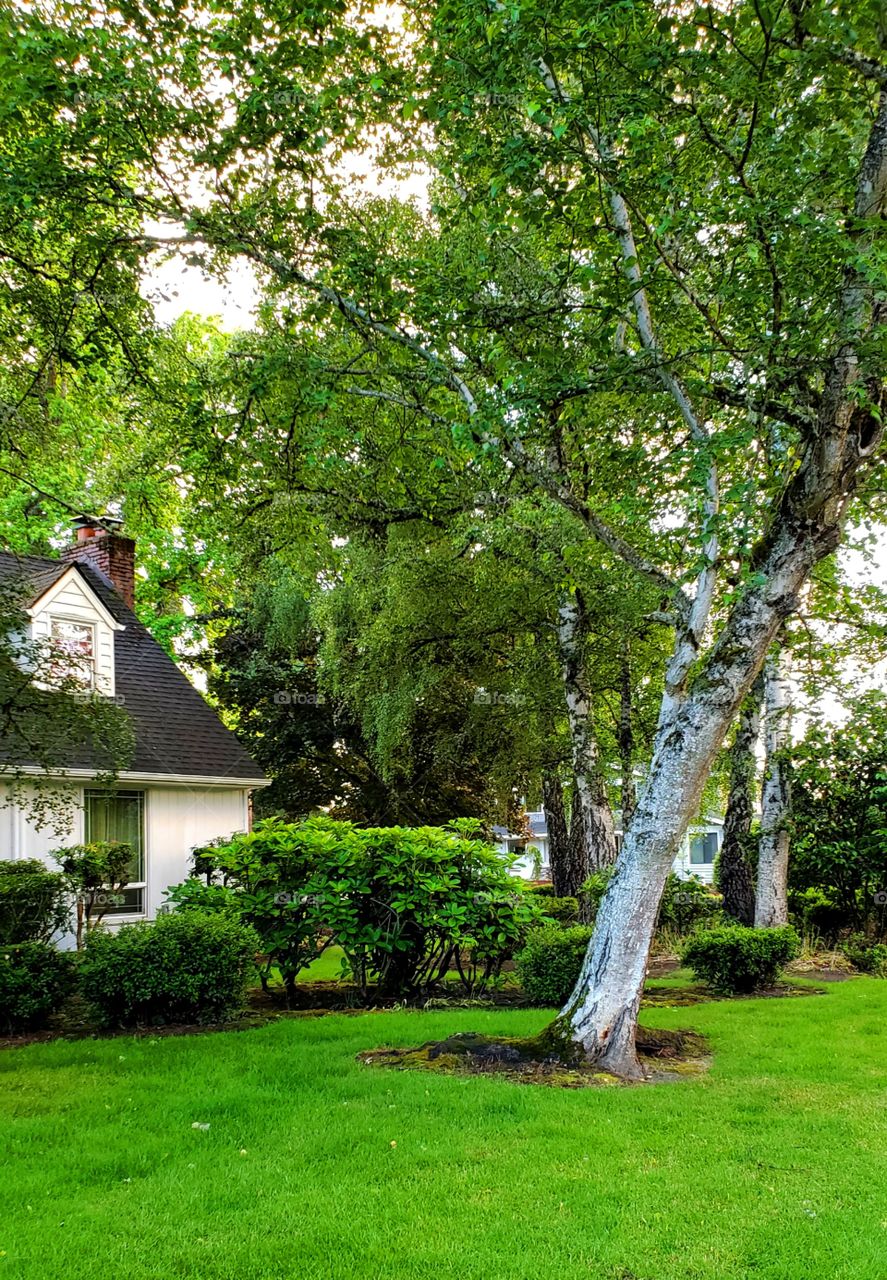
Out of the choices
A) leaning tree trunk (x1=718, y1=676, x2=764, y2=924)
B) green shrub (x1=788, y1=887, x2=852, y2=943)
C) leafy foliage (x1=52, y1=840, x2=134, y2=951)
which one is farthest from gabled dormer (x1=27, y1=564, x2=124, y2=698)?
green shrub (x1=788, y1=887, x2=852, y2=943)

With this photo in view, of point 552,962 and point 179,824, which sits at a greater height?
point 179,824

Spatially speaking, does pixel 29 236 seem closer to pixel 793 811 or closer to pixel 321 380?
pixel 321 380

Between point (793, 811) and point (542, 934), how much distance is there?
19.9ft

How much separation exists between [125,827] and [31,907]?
17.8 ft

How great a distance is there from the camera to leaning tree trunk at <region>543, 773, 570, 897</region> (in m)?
15.9

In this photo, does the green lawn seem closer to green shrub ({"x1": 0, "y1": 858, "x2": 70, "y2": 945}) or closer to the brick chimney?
green shrub ({"x1": 0, "y1": 858, "x2": 70, "y2": 945})

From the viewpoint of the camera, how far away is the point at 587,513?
738 centimetres

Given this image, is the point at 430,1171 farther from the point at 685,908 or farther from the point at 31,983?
the point at 685,908

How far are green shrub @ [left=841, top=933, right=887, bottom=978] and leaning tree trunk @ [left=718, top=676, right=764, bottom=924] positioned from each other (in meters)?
1.41

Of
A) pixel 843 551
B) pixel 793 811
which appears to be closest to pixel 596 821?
pixel 793 811

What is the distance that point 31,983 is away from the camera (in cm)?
843

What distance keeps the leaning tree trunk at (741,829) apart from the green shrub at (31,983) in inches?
371

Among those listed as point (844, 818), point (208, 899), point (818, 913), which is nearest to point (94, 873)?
point (208, 899)

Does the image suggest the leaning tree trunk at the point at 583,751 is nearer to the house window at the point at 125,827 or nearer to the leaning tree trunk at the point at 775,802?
the leaning tree trunk at the point at 775,802
